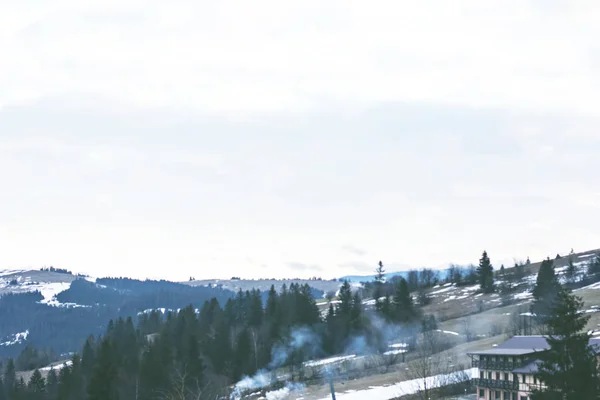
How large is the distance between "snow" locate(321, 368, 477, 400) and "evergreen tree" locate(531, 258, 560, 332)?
1354 inches

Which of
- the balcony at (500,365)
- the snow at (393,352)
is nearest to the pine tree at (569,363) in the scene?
the balcony at (500,365)

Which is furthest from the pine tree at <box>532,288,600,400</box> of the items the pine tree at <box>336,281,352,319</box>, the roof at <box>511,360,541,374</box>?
the pine tree at <box>336,281,352,319</box>

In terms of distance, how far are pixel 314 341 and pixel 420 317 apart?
28343 millimetres

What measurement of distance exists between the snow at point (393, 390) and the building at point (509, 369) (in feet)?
40.4

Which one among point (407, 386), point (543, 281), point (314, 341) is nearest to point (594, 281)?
point (543, 281)

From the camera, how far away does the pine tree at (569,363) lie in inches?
1610

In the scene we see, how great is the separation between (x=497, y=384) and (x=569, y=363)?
45955 mm

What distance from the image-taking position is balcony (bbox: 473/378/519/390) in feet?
271

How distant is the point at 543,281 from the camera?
158m

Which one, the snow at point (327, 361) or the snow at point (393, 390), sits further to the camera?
the snow at point (327, 361)

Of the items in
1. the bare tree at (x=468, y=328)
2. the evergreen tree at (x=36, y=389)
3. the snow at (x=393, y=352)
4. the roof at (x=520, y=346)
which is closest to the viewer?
the roof at (x=520, y=346)

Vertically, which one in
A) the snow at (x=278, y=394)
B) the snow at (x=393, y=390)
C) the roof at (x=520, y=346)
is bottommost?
the snow at (x=278, y=394)

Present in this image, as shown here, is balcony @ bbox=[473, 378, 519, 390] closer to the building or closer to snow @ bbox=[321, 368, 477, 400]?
the building

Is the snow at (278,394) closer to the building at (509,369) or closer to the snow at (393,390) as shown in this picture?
the snow at (393,390)
